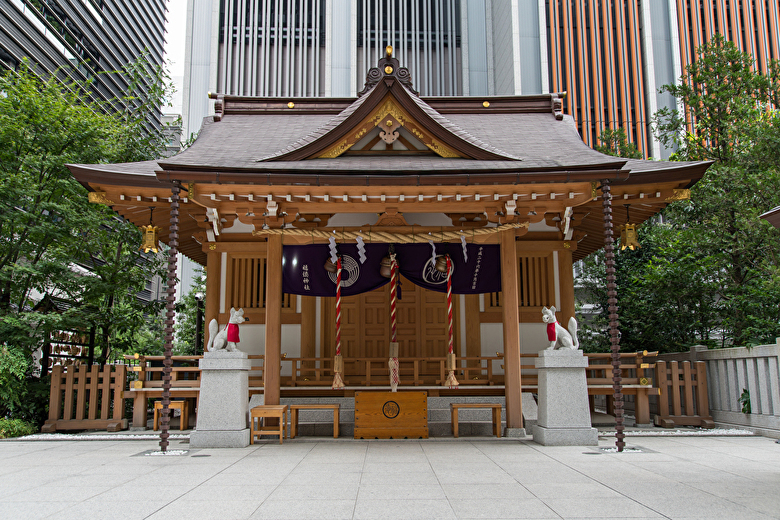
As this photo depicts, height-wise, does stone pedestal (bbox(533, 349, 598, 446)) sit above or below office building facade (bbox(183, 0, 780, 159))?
below

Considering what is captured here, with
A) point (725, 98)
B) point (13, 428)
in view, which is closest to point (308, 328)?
point (13, 428)

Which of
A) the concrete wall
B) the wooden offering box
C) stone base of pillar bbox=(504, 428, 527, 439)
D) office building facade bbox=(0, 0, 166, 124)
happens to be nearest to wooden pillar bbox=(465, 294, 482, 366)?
stone base of pillar bbox=(504, 428, 527, 439)

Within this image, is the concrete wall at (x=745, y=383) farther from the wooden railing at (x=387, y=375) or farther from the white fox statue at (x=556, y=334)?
the white fox statue at (x=556, y=334)

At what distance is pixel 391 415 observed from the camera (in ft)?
28.6

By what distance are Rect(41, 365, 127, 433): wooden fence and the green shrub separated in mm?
286

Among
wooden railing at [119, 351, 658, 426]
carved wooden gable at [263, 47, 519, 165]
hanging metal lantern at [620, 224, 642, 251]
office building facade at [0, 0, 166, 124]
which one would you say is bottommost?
wooden railing at [119, 351, 658, 426]

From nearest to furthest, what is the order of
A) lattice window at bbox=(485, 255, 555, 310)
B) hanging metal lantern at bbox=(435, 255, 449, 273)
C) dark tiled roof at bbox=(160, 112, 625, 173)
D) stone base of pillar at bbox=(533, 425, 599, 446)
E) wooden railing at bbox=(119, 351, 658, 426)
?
stone base of pillar at bbox=(533, 425, 599, 446)
dark tiled roof at bbox=(160, 112, 625, 173)
hanging metal lantern at bbox=(435, 255, 449, 273)
wooden railing at bbox=(119, 351, 658, 426)
lattice window at bbox=(485, 255, 555, 310)

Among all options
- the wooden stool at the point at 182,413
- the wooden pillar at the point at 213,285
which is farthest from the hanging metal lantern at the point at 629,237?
the wooden stool at the point at 182,413

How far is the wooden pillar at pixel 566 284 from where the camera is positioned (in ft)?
36.6

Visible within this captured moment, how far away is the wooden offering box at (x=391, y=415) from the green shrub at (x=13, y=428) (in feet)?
20.4

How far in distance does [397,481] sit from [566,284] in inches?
278

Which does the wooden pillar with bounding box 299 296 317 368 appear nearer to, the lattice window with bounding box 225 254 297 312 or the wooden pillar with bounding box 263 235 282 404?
the lattice window with bounding box 225 254 297 312

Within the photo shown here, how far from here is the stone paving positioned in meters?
4.41

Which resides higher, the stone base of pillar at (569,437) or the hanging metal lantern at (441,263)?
the hanging metal lantern at (441,263)
